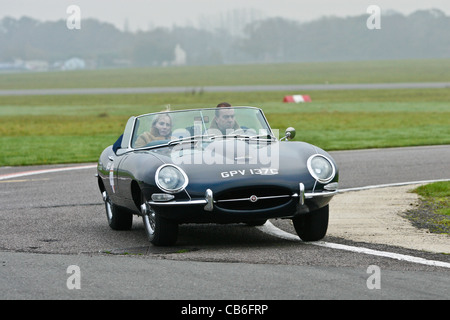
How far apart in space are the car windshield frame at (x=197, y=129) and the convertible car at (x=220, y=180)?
0.01m

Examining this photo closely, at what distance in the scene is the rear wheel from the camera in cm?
764

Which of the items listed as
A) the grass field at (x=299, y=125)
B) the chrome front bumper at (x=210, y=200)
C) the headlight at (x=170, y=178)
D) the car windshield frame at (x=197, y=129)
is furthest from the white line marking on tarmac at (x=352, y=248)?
the grass field at (x=299, y=125)

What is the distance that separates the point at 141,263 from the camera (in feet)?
22.8

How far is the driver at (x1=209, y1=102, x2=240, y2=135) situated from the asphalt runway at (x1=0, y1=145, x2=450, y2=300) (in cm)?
105

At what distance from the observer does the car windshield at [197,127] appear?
8.62 m

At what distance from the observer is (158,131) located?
8.75m

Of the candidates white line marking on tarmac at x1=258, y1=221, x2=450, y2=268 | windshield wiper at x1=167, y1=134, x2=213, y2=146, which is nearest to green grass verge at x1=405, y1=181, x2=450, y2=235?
white line marking on tarmac at x1=258, y1=221, x2=450, y2=268

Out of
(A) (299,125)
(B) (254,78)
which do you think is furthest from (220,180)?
(B) (254,78)

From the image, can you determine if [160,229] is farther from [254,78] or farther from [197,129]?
[254,78]

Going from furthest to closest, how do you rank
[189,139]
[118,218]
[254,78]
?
1. [254,78]
2. [118,218]
3. [189,139]

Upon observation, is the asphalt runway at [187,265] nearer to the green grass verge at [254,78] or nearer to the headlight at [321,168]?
the headlight at [321,168]

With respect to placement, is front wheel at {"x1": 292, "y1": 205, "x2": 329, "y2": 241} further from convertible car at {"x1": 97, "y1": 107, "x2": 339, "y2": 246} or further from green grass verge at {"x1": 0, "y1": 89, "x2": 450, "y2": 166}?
green grass verge at {"x1": 0, "y1": 89, "x2": 450, "y2": 166}

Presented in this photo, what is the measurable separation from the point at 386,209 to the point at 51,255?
4.39 metres
